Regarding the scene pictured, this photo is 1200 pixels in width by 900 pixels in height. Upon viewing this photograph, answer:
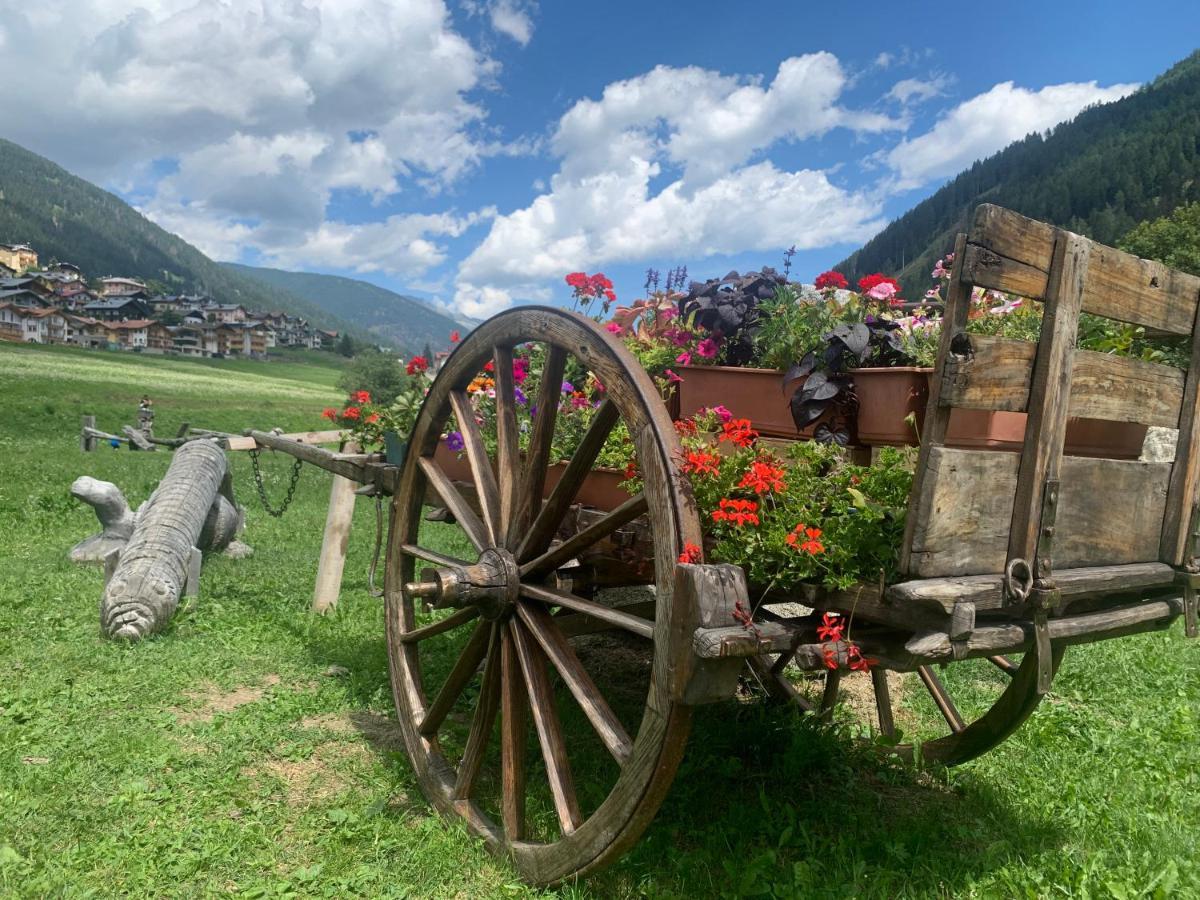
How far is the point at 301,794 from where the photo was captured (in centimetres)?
380

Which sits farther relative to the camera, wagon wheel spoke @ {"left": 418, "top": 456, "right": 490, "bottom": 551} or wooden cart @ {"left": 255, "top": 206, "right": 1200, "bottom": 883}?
wagon wheel spoke @ {"left": 418, "top": 456, "right": 490, "bottom": 551}

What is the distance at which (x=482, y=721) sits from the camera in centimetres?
323

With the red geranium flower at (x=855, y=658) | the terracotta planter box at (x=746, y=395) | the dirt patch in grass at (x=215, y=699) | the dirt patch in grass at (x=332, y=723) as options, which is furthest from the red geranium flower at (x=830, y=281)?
the dirt patch in grass at (x=215, y=699)

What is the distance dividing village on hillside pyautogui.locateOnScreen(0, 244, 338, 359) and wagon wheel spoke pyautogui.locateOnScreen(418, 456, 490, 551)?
99242 millimetres

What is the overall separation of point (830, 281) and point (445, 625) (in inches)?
77.1

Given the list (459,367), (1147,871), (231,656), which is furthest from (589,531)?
(231,656)

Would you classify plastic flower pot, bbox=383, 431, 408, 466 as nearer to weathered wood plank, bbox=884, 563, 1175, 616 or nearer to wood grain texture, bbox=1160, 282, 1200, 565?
weathered wood plank, bbox=884, 563, 1175, 616

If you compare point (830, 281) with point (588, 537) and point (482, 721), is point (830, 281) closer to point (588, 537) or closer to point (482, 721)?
point (588, 537)

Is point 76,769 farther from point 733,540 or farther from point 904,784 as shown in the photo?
point 904,784

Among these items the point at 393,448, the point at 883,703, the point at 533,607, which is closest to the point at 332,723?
the point at 393,448

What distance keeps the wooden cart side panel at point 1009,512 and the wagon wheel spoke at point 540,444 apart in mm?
1355

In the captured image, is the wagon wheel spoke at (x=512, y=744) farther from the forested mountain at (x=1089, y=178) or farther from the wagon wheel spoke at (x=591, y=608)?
the forested mountain at (x=1089, y=178)

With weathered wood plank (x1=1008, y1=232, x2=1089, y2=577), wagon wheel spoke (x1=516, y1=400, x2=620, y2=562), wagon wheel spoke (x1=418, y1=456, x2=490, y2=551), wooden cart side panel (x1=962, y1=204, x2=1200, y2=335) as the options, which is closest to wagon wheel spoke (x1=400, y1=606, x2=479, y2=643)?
wagon wheel spoke (x1=418, y1=456, x2=490, y2=551)

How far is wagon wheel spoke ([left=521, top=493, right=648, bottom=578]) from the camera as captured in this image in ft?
8.32
